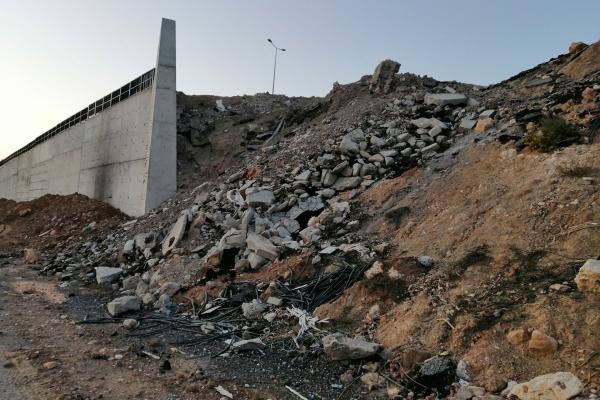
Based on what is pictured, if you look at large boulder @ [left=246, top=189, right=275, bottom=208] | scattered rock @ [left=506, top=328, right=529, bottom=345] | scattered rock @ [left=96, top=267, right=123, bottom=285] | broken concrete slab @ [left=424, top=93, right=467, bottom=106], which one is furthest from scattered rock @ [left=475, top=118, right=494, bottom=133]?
scattered rock @ [left=96, top=267, right=123, bottom=285]

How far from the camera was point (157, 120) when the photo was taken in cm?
1298

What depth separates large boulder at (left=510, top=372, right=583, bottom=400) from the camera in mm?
3195

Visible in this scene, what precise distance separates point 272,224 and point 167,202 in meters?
5.32

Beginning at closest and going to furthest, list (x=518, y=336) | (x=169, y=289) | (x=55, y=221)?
(x=518, y=336) < (x=169, y=289) < (x=55, y=221)

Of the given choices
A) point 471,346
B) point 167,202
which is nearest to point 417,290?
point 471,346

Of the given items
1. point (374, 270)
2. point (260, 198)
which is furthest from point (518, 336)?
point (260, 198)

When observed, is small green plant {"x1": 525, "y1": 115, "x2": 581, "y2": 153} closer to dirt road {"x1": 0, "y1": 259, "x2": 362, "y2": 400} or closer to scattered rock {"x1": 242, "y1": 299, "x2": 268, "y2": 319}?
dirt road {"x1": 0, "y1": 259, "x2": 362, "y2": 400}

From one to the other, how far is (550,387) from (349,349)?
6.01ft

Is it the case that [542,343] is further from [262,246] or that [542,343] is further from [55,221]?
[55,221]

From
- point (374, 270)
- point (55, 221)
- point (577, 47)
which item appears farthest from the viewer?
point (55, 221)

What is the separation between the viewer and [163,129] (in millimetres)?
13055

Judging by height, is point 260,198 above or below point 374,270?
above

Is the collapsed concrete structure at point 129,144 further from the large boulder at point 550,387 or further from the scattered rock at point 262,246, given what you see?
the large boulder at point 550,387

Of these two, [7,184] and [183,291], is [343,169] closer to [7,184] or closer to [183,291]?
[183,291]
